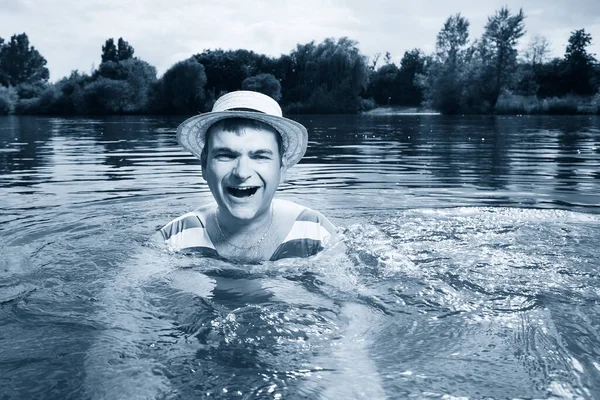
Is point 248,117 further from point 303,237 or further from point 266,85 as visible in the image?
point 266,85

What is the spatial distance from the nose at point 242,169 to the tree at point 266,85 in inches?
2184

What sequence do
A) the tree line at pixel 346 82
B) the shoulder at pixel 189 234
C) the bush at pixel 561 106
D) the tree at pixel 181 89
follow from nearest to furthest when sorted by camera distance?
1. the shoulder at pixel 189 234
2. the bush at pixel 561 106
3. the tree line at pixel 346 82
4. the tree at pixel 181 89

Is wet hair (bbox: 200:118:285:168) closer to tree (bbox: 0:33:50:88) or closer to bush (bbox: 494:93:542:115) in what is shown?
bush (bbox: 494:93:542:115)

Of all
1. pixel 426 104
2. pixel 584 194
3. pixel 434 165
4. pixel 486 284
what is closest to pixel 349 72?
pixel 426 104

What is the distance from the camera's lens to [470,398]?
75.9 inches

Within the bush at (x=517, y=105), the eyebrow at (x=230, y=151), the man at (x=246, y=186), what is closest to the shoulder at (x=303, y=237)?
the man at (x=246, y=186)

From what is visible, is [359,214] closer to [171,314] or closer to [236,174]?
[236,174]

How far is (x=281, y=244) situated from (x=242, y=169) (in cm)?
72

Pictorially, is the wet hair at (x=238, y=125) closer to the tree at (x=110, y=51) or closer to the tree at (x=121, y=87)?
the tree at (x=121, y=87)

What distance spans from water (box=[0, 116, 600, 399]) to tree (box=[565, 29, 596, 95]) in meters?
52.6

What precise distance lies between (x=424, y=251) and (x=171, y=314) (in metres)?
2.05

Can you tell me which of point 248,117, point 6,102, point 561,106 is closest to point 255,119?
point 248,117

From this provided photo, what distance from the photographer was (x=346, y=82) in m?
54.8

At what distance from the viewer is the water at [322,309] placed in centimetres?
204
